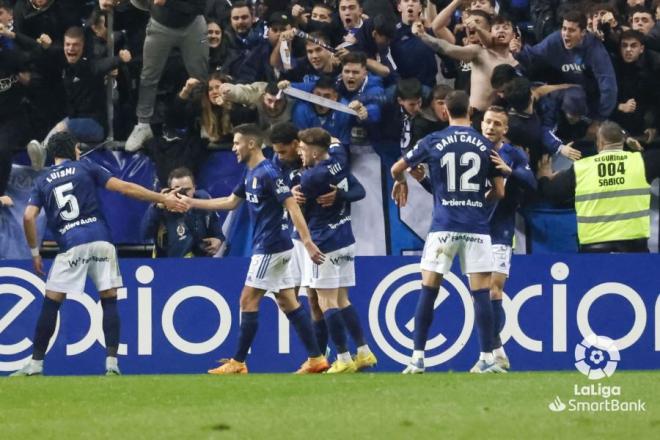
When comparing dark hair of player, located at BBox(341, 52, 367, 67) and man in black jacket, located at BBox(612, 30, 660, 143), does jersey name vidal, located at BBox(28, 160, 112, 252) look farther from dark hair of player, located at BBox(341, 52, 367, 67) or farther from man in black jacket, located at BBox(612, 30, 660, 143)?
man in black jacket, located at BBox(612, 30, 660, 143)

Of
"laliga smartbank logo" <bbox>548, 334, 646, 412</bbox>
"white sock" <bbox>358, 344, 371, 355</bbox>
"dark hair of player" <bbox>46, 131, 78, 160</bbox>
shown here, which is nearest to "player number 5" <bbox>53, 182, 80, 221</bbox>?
"dark hair of player" <bbox>46, 131, 78, 160</bbox>

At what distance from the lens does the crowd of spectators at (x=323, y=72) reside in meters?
16.2

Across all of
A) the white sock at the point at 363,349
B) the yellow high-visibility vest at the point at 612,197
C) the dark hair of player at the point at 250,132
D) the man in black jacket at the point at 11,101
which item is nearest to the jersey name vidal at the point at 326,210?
the dark hair of player at the point at 250,132

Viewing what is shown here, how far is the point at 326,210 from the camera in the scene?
46.5 feet

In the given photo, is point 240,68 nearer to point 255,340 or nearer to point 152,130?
→ point 152,130

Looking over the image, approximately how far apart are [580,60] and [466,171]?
395cm

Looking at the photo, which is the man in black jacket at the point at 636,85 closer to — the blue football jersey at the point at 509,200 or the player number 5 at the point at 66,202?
the blue football jersey at the point at 509,200

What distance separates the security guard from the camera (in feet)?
49.8

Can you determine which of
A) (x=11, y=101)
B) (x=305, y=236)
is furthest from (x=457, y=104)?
(x=11, y=101)

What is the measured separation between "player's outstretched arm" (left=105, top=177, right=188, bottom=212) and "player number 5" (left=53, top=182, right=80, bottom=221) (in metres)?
0.33

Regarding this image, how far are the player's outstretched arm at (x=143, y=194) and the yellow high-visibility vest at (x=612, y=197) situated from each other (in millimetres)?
3934

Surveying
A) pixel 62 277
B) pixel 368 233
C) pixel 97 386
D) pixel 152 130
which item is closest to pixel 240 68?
pixel 152 130

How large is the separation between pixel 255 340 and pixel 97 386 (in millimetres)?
3078

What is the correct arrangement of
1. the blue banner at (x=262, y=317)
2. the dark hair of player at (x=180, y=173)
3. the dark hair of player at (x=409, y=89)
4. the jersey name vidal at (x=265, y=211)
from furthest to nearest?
1. the dark hair of player at (x=409, y=89)
2. the dark hair of player at (x=180, y=173)
3. the blue banner at (x=262, y=317)
4. the jersey name vidal at (x=265, y=211)
